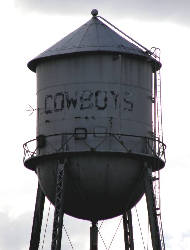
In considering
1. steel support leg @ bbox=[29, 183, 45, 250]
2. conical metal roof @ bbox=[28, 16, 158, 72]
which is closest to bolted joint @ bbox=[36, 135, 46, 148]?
steel support leg @ bbox=[29, 183, 45, 250]

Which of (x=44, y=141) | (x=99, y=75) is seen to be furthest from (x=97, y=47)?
(x=44, y=141)

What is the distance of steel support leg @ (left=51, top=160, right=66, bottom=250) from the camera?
5910 cm

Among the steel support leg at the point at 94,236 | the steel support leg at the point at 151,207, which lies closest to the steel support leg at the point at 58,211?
the steel support leg at the point at 94,236

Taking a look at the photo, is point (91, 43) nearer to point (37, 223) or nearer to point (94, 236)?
point (37, 223)

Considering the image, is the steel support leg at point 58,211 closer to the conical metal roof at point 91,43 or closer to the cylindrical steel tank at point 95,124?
the cylindrical steel tank at point 95,124

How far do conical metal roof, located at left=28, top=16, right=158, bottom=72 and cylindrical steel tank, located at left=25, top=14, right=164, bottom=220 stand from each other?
48mm

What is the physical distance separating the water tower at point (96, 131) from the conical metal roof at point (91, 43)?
6 cm

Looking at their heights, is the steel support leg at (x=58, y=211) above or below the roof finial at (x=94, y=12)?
below

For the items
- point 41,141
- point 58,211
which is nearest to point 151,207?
point 58,211

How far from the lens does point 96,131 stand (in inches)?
2350

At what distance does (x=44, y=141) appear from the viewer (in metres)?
60.8

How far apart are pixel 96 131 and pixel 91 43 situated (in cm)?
434

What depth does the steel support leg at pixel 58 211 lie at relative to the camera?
2327 inches

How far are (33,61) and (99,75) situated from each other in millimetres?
3997
